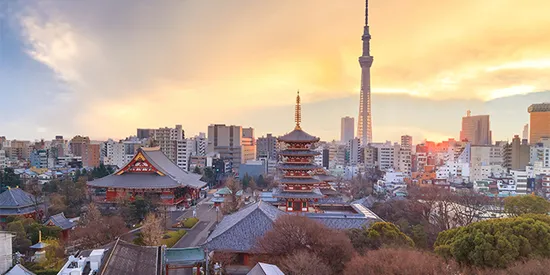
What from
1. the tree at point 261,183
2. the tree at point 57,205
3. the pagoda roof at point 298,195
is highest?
the pagoda roof at point 298,195

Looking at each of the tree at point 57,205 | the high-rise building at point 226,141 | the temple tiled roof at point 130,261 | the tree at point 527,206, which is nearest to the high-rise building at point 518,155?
the tree at point 527,206

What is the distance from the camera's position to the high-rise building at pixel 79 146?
59.6 m

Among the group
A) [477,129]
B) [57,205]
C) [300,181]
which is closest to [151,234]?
[300,181]

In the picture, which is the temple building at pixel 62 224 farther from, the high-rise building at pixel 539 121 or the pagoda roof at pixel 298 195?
the high-rise building at pixel 539 121

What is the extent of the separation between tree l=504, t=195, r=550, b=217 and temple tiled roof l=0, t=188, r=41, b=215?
28.7 metres

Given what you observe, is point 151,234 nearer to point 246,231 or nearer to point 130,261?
point 246,231

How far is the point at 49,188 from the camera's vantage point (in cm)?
3088

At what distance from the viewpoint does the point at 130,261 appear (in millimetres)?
10844

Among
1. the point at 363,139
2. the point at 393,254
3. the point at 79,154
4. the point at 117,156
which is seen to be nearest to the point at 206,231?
the point at 393,254

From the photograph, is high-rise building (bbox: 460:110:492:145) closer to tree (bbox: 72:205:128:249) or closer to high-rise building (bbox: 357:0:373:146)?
high-rise building (bbox: 357:0:373:146)

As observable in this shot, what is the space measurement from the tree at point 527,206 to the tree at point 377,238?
9454 mm

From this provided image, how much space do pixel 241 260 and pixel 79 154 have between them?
58533 millimetres

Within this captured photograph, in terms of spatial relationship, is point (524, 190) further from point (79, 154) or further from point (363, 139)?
point (79, 154)

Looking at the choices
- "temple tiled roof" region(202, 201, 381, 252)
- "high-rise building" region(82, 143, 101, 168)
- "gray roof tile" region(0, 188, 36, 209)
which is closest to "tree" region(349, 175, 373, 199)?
"temple tiled roof" region(202, 201, 381, 252)
